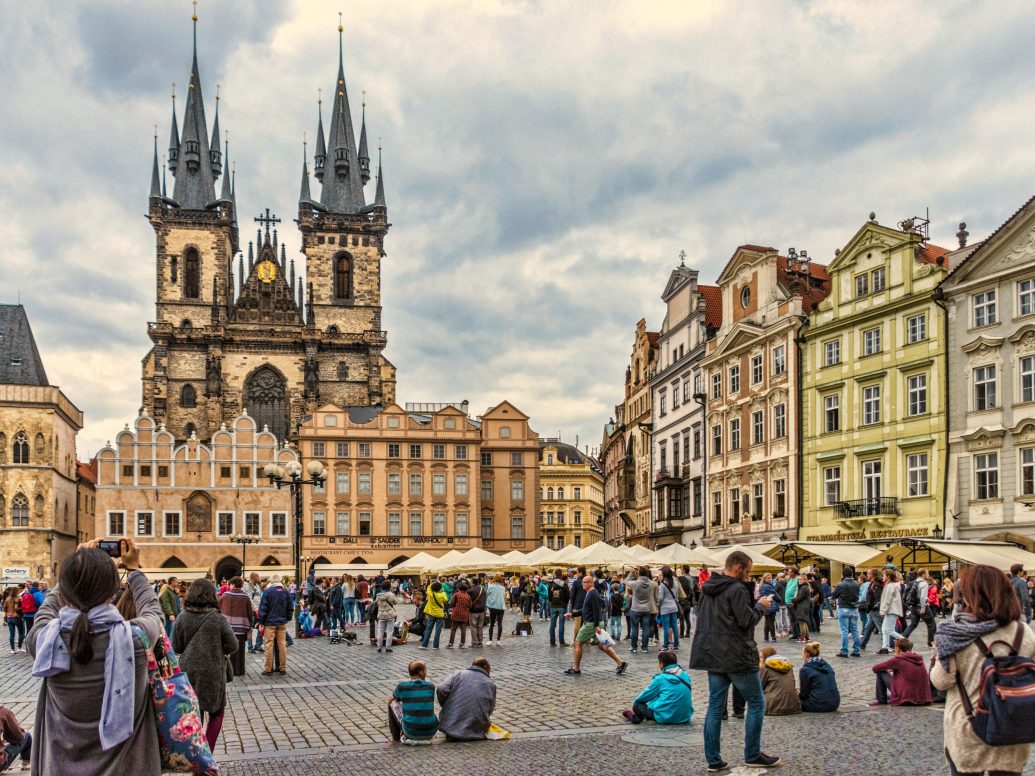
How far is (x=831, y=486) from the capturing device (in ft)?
141

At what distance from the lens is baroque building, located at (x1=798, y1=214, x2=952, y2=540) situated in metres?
38.4

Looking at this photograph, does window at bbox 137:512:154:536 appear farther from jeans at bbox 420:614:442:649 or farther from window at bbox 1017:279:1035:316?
window at bbox 1017:279:1035:316

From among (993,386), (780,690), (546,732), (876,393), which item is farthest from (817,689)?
(876,393)

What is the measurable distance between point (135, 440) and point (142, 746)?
7272 centimetres

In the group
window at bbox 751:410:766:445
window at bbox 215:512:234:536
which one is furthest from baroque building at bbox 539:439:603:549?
window at bbox 751:410:766:445

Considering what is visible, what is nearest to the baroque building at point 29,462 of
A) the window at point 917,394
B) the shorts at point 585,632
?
the window at point 917,394

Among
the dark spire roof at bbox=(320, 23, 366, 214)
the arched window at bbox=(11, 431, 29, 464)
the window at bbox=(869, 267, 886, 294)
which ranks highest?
the dark spire roof at bbox=(320, 23, 366, 214)

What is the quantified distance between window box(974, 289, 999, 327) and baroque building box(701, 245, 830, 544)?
8.27 meters

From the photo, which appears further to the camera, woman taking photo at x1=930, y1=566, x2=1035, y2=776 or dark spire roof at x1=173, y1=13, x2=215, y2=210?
dark spire roof at x1=173, y1=13, x2=215, y2=210

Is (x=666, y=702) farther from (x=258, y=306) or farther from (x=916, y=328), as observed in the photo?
(x=258, y=306)

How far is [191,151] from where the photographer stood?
3696 inches

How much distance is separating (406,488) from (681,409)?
26605 millimetres

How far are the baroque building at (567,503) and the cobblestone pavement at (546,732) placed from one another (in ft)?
309

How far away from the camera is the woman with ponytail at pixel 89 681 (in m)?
4.81
